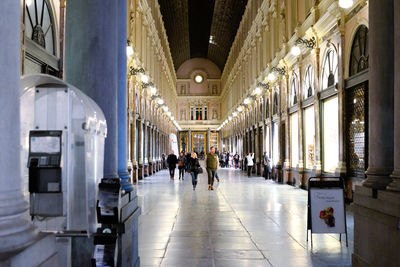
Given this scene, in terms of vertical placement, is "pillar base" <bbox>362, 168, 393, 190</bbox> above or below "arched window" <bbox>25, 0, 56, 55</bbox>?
below

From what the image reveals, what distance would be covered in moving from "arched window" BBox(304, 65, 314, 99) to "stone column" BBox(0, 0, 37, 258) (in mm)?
14062

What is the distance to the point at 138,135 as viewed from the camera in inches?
928

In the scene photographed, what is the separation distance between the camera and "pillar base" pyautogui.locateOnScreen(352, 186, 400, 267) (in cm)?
427

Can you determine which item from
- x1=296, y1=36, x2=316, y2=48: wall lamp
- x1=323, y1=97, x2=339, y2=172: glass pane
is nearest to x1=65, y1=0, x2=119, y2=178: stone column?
x1=323, y1=97, x2=339, y2=172: glass pane

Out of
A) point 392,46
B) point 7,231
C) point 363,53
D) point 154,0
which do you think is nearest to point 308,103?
point 363,53

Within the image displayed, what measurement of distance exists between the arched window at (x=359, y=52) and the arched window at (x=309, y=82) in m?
3.77

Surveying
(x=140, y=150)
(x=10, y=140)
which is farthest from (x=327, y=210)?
(x=140, y=150)

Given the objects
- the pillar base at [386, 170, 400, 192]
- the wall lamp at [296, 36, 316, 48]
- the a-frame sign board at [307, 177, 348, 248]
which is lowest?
the a-frame sign board at [307, 177, 348, 248]

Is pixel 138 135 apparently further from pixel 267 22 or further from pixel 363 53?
pixel 363 53

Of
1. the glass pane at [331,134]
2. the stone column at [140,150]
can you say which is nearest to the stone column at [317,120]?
Answer: the glass pane at [331,134]

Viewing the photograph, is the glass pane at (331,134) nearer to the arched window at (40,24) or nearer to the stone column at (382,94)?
the stone column at (382,94)

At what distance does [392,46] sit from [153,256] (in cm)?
427

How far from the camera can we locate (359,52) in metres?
11.2

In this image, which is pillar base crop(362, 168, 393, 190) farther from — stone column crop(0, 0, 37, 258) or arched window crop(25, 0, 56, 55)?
arched window crop(25, 0, 56, 55)
